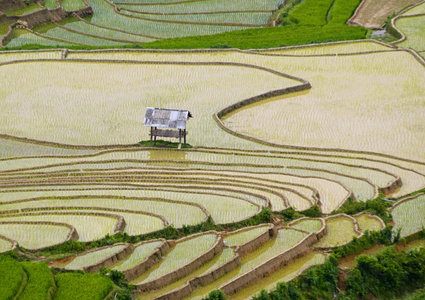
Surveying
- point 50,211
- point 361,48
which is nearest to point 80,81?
point 50,211

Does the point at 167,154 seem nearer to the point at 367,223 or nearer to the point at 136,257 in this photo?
the point at 367,223

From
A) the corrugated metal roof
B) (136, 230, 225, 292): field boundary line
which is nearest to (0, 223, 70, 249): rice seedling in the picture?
(136, 230, 225, 292): field boundary line

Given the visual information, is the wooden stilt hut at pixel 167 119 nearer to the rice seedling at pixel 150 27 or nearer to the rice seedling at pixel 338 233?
the rice seedling at pixel 338 233

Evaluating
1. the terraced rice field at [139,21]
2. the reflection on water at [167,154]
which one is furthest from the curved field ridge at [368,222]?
the terraced rice field at [139,21]

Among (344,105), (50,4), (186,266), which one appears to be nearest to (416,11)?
(344,105)

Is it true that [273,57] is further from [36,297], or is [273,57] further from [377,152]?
[36,297]

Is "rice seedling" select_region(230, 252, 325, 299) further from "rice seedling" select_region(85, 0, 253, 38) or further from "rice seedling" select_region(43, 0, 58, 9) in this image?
"rice seedling" select_region(43, 0, 58, 9)

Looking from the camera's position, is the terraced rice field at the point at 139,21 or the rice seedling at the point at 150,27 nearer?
the terraced rice field at the point at 139,21
